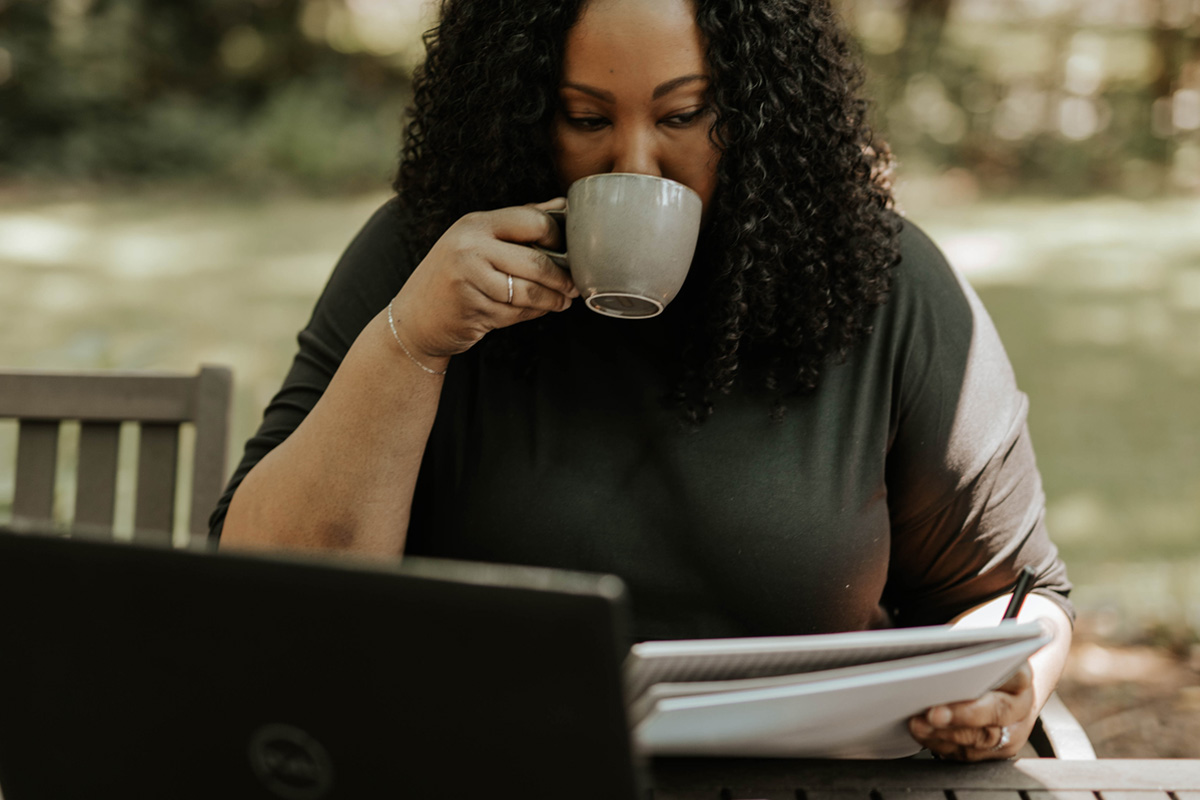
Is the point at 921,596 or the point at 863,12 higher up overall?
the point at 863,12

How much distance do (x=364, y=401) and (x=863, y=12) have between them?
7.98m

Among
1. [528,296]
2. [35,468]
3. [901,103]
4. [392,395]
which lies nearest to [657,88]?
[528,296]

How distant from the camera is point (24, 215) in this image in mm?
7020

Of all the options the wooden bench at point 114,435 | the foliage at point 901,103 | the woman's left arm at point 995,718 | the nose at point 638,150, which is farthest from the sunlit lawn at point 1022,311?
the woman's left arm at point 995,718

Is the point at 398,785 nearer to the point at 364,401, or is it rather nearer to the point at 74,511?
the point at 364,401

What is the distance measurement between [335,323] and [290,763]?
817mm

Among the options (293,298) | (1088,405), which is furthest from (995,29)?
(293,298)

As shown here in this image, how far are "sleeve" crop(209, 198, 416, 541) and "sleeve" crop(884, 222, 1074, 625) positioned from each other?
671mm

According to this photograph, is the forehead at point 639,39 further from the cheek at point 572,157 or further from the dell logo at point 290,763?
the dell logo at point 290,763

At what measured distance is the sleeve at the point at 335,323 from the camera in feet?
4.33

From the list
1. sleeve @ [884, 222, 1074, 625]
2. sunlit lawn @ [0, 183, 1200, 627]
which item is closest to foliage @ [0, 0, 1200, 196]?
sunlit lawn @ [0, 183, 1200, 627]

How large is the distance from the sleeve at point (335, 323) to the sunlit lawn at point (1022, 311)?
3.63 ft

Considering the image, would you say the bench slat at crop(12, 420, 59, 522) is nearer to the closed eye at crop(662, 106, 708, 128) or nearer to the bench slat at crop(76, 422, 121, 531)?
the bench slat at crop(76, 422, 121, 531)

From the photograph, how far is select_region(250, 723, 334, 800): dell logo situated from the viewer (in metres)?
0.65
